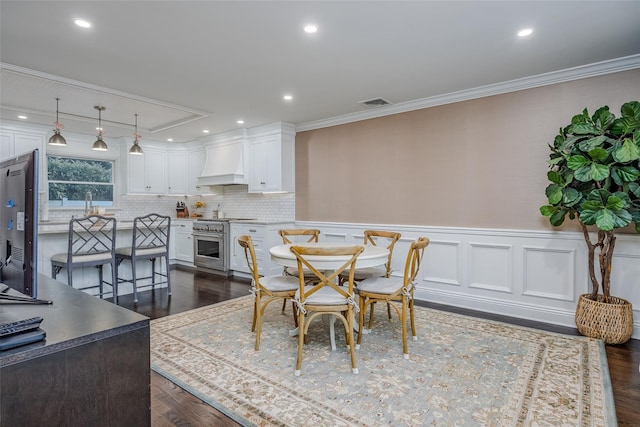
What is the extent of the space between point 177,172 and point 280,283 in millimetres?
5186

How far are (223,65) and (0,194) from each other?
248 cm

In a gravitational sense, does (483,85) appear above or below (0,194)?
above

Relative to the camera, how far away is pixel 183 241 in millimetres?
6781

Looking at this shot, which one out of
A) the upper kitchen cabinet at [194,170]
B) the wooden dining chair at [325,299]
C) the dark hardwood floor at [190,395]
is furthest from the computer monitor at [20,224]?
the upper kitchen cabinet at [194,170]

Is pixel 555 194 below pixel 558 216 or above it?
above

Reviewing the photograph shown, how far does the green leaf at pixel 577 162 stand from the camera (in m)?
2.81

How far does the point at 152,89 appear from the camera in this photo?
3.93m

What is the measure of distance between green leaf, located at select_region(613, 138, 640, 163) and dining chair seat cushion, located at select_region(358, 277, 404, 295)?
190 centimetres

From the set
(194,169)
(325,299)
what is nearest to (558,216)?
(325,299)

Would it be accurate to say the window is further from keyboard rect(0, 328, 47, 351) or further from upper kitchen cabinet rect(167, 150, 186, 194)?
keyboard rect(0, 328, 47, 351)

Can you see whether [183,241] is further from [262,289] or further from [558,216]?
[558,216]

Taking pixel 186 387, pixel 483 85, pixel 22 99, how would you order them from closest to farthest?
pixel 186 387
pixel 483 85
pixel 22 99

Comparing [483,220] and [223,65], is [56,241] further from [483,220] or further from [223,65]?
[483,220]

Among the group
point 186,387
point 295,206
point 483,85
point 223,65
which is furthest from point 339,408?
point 295,206
